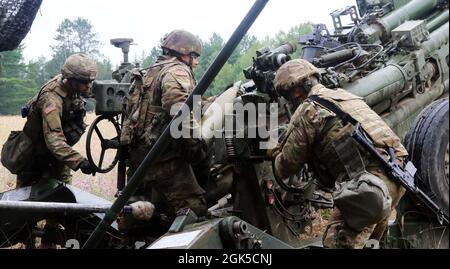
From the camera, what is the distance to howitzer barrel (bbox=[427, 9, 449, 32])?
22.5 feet

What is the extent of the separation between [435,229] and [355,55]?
74.5 inches

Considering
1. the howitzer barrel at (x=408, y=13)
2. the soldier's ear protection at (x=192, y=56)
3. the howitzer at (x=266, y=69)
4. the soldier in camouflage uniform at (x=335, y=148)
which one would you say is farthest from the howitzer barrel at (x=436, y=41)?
the soldier's ear protection at (x=192, y=56)

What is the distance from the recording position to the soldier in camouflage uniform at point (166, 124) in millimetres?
4707

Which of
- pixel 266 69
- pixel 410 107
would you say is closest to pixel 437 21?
pixel 410 107

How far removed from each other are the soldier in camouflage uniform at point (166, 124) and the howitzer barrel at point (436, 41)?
2.71 metres

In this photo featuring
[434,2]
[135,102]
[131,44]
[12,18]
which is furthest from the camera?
[434,2]

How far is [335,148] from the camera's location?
4.05 metres

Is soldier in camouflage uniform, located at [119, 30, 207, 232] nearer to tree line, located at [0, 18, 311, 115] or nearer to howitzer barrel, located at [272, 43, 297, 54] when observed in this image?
howitzer barrel, located at [272, 43, 297, 54]

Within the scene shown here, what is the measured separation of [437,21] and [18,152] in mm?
4667

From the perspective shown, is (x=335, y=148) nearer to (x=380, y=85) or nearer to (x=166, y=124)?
(x=166, y=124)

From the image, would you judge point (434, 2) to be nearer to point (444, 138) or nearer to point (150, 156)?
point (444, 138)

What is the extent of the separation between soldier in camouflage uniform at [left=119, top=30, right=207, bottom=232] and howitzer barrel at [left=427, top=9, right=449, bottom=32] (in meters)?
3.09

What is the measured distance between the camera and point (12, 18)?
449cm
